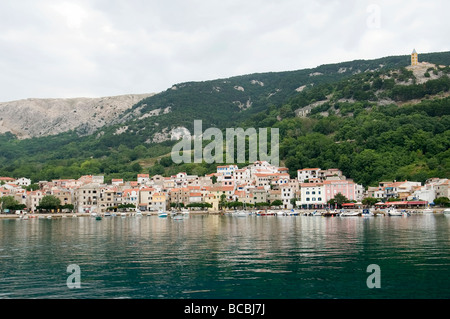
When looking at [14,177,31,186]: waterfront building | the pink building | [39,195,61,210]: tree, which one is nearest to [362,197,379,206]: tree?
the pink building

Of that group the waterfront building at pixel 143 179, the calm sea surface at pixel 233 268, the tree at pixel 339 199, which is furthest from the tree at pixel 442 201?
the waterfront building at pixel 143 179

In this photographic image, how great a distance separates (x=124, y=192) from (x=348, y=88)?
82821mm

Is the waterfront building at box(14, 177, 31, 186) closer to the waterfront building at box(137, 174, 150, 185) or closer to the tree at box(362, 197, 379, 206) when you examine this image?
the waterfront building at box(137, 174, 150, 185)

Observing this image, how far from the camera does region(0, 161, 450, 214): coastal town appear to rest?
81125mm

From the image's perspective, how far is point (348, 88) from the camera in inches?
5792

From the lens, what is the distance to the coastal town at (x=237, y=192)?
266 ft

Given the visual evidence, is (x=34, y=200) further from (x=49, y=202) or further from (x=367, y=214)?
(x=367, y=214)

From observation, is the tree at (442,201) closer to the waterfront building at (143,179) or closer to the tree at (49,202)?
the waterfront building at (143,179)

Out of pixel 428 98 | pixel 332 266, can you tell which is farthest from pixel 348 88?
pixel 332 266

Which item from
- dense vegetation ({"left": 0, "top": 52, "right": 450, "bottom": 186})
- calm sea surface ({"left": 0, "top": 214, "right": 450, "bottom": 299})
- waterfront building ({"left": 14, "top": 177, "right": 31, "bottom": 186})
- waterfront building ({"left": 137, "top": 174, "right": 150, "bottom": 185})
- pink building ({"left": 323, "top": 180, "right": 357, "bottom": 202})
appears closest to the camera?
calm sea surface ({"left": 0, "top": 214, "right": 450, "bottom": 299})

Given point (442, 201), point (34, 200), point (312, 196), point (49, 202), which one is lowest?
point (49, 202)

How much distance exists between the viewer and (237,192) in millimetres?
93625

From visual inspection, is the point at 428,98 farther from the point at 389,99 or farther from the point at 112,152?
the point at 112,152

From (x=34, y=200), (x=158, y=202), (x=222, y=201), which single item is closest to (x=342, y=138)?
(x=222, y=201)
